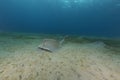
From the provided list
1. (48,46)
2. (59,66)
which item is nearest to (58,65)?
(59,66)

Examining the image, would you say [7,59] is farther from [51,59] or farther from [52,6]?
[52,6]

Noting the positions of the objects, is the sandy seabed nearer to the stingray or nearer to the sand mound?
the sand mound

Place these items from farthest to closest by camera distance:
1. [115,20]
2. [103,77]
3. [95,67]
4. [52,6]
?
1. [52,6]
2. [115,20]
3. [95,67]
4. [103,77]

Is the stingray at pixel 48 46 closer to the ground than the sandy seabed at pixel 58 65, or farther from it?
farther from it

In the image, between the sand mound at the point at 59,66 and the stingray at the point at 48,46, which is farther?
the stingray at the point at 48,46

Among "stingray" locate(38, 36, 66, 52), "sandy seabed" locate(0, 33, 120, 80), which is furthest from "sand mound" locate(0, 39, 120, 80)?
"stingray" locate(38, 36, 66, 52)

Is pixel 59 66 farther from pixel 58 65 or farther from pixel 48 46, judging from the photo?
pixel 48 46

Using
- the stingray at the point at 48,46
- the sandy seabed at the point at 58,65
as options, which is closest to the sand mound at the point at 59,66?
the sandy seabed at the point at 58,65

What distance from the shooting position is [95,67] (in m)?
5.46

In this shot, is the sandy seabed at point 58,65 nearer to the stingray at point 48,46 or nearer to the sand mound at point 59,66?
the sand mound at point 59,66

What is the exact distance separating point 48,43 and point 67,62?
180cm

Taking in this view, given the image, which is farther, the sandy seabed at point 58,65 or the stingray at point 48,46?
the stingray at point 48,46

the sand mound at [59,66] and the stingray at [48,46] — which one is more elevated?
the stingray at [48,46]

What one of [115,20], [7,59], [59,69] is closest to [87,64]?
[59,69]
